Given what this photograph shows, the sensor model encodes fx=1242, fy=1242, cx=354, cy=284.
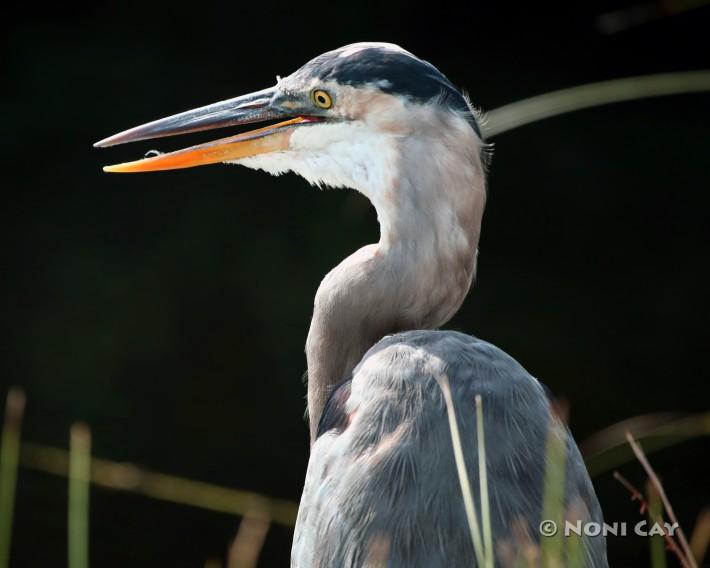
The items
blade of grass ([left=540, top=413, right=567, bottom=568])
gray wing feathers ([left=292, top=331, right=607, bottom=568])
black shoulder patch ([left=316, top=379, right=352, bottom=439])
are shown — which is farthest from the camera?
black shoulder patch ([left=316, top=379, right=352, bottom=439])

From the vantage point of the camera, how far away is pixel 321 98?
7.34 ft

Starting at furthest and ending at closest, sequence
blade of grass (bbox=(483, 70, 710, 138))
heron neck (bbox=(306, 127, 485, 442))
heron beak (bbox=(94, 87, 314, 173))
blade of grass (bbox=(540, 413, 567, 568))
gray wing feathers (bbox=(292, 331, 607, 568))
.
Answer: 1. heron beak (bbox=(94, 87, 314, 173))
2. heron neck (bbox=(306, 127, 485, 442))
3. gray wing feathers (bbox=(292, 331, 607, 568))
4. blade of grass (bbox=(540, 413, 567, 568))
5. blade of grass (bbox=(483, 70, 710, 138))

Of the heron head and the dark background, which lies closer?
A: the heron head

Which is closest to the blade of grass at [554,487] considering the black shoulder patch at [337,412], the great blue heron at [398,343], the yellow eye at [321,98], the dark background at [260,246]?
the great blue heron at [398,343]

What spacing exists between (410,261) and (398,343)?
0.23 m

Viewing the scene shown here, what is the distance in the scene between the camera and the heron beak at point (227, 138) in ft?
7.55

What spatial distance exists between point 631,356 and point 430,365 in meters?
3.92

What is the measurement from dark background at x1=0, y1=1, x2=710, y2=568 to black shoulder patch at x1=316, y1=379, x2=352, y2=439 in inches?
112

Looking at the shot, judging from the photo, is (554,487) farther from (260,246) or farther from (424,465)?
(260,246)

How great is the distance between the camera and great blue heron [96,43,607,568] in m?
1.72

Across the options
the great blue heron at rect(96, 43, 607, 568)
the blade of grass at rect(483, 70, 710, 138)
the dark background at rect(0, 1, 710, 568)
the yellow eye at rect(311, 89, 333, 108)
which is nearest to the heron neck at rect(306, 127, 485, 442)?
the great blue heron at rect(96, 43, 607, 568)

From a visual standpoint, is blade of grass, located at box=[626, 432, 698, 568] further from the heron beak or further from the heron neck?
the heron beak

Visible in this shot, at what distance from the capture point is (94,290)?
574 centimetres

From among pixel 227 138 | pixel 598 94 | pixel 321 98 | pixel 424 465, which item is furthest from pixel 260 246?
pixel 598 94
